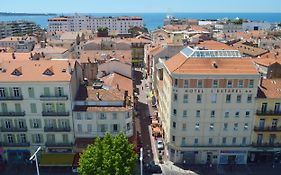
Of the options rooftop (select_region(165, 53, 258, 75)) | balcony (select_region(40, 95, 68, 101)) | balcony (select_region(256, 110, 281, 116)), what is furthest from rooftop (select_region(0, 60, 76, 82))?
balcony (select_region(256, 110, 281, 116))

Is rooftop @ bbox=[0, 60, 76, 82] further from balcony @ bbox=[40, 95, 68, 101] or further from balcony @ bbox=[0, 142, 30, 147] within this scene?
balcony @ bbox=[0, 142, 30, 147]

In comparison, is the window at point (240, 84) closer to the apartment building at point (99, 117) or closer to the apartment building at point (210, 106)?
the apartment building at point (210, 106)

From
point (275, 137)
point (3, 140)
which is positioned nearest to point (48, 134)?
point (3, 140)

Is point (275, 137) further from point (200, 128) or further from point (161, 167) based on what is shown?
point (161, 167)

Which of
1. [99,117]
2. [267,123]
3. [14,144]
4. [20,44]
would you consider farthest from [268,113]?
[20,44]

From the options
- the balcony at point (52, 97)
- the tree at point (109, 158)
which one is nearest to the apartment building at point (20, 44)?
the balcony at point (52, 97)

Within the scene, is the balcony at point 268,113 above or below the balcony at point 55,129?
above

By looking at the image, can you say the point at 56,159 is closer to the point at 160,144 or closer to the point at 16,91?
the point at 16,91

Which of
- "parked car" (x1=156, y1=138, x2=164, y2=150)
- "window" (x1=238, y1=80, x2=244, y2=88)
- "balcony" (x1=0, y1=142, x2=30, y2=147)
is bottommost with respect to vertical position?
"parked car" (x1=156, y1=138, x2=164, y2=150)

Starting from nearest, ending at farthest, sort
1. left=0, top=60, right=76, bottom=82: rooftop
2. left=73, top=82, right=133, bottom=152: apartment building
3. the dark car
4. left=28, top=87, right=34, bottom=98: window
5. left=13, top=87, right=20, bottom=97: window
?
left=0, top=60, right=76, bottom=82: rooftop
left=28, top=87, right=34, bottom=98: window
left=13, top=87, right=20, bottom=97: window
left=73, top=82, right=133, bottom=152: apartment building
the dark car
